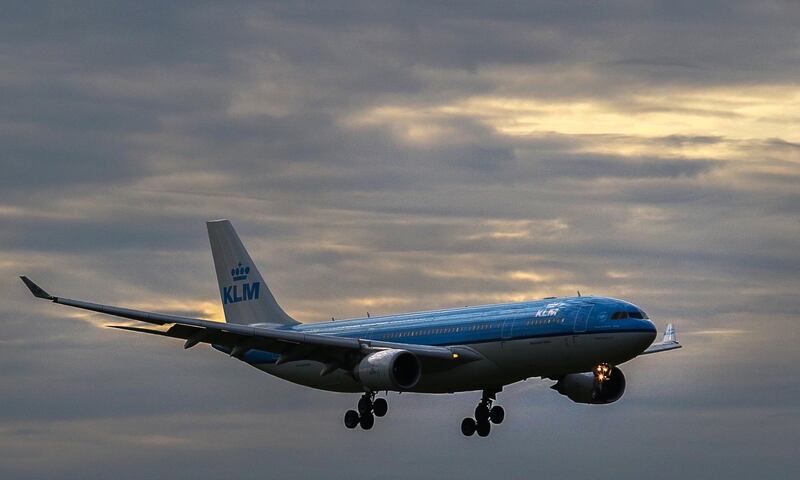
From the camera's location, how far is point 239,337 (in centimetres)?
8269

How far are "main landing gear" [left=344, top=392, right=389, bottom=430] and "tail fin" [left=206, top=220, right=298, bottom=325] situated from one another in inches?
522

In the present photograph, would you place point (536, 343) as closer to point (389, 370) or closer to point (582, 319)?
point (582, 319)

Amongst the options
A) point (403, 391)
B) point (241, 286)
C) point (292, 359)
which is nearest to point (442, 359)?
point (403, 391)

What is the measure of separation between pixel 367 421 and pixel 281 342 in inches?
225

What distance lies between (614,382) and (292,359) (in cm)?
1575

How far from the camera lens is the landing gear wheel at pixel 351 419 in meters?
83.6

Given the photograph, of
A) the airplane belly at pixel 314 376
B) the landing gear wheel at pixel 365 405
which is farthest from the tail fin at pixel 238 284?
the landing gear wheel at pixel 365 405

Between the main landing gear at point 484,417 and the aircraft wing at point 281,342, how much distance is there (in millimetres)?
5695

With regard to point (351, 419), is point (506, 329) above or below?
above

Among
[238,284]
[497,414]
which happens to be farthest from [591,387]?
[238,284]

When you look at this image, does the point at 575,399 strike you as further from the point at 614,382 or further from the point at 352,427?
the point at 352,427

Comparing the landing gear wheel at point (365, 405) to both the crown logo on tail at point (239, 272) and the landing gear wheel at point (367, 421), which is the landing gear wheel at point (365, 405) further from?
the crown logo on tail at point (239, 272)

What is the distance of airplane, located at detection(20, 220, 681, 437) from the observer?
76500 millimetres

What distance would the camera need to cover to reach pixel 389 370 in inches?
3086
